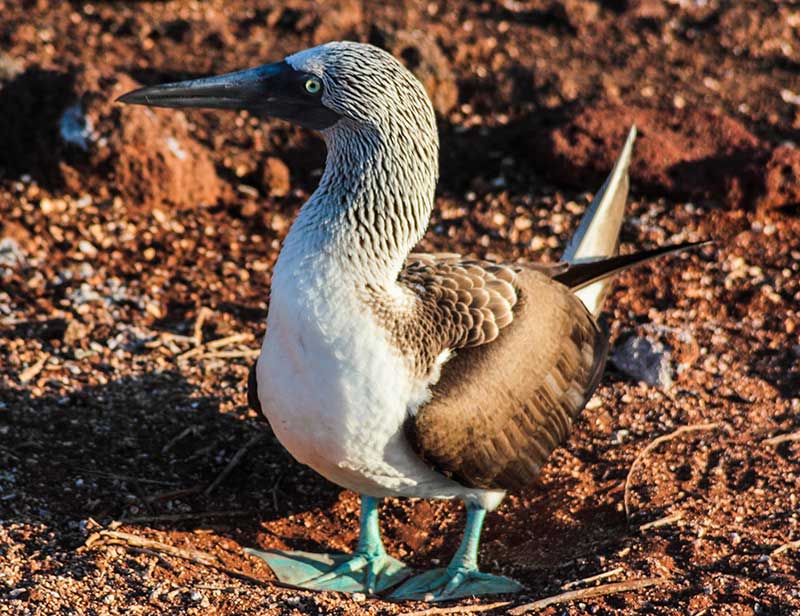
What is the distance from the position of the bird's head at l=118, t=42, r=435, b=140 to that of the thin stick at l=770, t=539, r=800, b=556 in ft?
8.09

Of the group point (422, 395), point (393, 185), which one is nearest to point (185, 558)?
point (422, 395)

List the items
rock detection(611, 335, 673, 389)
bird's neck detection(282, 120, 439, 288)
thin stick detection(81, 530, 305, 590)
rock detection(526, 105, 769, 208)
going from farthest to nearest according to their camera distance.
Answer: rock detection(526, 105, 769, 208), rock detection(611, 335, 673, 389), thin stick detection(81, 530, 305, 590), bird's neck detection(282, 120, 439, 288)

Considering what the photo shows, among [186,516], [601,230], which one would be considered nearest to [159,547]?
[186,516]

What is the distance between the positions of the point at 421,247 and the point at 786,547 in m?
3.55

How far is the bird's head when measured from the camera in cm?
529

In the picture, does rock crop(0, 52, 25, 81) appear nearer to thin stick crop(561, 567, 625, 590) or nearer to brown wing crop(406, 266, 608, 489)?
brown wing crop(406, 266, 608, 489)

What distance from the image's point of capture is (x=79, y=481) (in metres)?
6.07

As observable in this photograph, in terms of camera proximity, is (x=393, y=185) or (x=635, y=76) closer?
(x=393, y=185)

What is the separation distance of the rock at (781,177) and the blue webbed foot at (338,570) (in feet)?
13.6

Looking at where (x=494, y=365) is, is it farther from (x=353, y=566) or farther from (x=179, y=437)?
(x=179, y=437)

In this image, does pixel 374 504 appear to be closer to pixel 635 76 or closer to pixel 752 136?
pixel 752 136

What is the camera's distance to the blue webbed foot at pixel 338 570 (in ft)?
18.7

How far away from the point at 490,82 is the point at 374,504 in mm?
4851

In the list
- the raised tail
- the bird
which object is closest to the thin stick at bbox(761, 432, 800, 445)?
the raised tail
